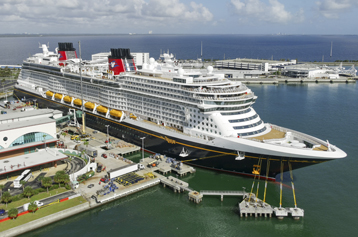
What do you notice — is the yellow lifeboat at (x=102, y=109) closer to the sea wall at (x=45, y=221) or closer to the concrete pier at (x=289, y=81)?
the sea wall at (x=45, y=221)

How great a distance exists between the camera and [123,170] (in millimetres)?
29219

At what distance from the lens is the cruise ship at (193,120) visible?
2625 cm

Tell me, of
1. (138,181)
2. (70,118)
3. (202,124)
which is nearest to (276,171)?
(202,124)

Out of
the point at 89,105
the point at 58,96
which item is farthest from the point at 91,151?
the point at 58,96

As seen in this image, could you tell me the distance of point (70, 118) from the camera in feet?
141

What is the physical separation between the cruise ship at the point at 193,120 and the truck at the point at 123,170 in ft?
12.4

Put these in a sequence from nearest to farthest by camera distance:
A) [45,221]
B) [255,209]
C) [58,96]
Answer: [45,221] < [255,209] < [58,96]

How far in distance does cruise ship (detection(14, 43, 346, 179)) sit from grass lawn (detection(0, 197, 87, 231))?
10766mm

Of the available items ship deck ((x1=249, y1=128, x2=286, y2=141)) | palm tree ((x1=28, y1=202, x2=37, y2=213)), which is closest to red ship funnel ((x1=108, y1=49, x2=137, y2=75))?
ship deck ((x1=249, y1=128, x2=286, y2=141))

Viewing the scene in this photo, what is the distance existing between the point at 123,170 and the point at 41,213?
27.5 ft

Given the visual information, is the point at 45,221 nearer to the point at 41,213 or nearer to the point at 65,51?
the point at 41,213

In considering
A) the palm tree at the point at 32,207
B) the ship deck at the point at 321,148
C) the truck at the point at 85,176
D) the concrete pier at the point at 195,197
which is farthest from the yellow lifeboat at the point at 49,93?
the ship deck at the point at 321,148

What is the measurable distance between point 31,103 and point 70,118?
15696 millimetres

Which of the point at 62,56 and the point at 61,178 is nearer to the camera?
the point at 61,178
